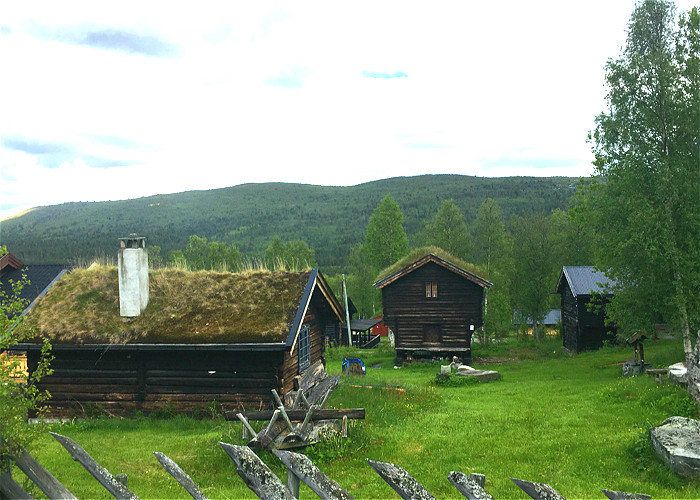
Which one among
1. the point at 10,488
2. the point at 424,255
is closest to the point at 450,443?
the point at 10,488

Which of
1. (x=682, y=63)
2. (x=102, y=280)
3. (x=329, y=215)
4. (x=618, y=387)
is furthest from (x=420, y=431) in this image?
(x=329, y=215)

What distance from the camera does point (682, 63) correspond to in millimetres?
22172

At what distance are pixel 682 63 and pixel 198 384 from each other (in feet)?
75.3

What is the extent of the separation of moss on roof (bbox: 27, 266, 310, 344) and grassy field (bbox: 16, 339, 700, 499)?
108 inches

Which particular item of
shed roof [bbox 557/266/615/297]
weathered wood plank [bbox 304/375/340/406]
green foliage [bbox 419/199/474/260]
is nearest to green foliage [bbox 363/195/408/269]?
green foliage [bbox 419/199/474/260]

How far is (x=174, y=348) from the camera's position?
54.8ft

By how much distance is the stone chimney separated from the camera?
57.4ft

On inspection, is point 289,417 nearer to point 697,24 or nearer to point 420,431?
point 420,431

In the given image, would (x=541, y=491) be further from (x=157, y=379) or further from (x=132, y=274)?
(x=132, y=274)

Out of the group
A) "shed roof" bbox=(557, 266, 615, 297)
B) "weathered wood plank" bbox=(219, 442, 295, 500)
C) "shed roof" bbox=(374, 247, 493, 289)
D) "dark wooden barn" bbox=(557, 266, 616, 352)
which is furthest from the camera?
"shed roof" bbox=(557, 266, 615, 297)

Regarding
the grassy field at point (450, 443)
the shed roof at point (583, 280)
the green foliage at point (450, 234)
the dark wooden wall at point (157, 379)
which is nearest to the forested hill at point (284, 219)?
the green foliage at point (450, 234)

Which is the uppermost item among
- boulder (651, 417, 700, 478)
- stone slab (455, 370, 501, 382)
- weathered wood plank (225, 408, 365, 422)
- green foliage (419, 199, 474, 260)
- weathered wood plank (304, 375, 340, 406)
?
green foliage (419, 199, 474, 260)

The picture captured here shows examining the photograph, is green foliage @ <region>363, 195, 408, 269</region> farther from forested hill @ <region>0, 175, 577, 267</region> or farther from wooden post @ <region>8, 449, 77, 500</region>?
forested hill @ <region>0, 175, 577, 267</region>

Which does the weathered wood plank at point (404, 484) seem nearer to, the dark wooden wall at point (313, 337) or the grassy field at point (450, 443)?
the grassy field at point (450, 443)
